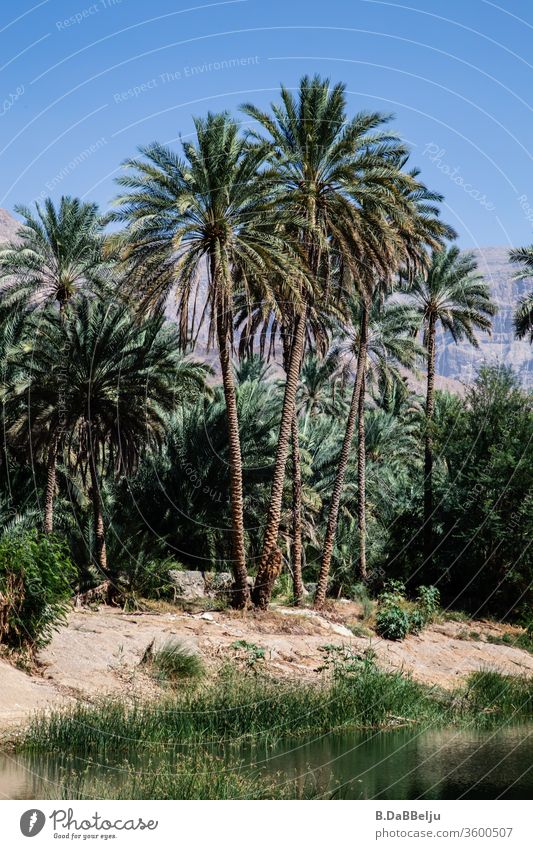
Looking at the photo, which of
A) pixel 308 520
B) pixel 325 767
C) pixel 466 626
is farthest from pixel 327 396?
pixel 325 767

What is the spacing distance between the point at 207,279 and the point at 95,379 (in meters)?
4.79

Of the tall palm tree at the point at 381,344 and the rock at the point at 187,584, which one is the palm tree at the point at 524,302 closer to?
the tall palm tree at the point at 381,344

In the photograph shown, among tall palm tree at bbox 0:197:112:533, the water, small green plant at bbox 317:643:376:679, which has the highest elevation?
tall palm tree at bbox 0:197:112:533

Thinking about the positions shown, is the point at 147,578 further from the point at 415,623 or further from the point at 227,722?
the point at 227,722

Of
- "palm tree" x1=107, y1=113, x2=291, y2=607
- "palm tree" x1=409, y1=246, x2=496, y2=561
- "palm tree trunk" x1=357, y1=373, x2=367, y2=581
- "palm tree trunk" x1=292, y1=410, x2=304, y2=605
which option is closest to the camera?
"palm tree" x1=107, y1=113, x2=291, y2=607

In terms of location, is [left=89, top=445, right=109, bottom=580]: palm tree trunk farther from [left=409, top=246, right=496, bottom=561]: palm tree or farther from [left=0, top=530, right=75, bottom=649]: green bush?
[left=409, top=246, right=496, bottom=561]: palm tree

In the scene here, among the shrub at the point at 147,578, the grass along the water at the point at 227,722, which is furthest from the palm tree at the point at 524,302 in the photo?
the grass along the water at the point at 227,722

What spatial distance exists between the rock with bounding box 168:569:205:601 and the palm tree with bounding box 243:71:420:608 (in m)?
3.09

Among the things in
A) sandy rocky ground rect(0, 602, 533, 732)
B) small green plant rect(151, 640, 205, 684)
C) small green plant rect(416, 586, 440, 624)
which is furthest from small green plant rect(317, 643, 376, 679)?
small green plant rect(416, 586, 440, 624)

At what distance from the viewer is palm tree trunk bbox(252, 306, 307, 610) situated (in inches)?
1226

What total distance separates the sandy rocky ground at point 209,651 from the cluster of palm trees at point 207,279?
241cm

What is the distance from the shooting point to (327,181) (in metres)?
31.7

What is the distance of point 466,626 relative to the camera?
36531mm

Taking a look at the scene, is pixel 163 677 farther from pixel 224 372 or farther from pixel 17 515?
pixel 17 515
